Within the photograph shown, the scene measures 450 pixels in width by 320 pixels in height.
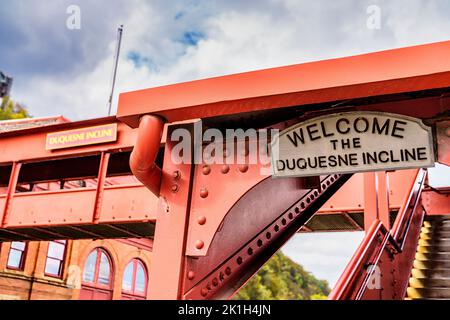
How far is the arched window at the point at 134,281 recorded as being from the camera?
24359mm

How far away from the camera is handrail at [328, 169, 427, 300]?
380cm

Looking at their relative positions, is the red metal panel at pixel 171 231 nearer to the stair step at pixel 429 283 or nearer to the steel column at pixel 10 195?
the stair step at pixel 429 283

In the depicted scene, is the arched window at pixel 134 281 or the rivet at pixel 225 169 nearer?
the rivet at pixel 225 169

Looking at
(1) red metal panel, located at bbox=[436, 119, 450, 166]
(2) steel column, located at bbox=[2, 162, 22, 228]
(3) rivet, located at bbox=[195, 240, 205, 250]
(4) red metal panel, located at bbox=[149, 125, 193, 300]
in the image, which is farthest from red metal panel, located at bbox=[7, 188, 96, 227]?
(1) red metal panel, located at bbox=[436, 119, 450, 166]

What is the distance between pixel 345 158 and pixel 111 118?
924cm

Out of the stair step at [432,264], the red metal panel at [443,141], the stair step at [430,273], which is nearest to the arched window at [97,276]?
the stair step at [432,264]

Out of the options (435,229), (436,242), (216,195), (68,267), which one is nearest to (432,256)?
(436,242)

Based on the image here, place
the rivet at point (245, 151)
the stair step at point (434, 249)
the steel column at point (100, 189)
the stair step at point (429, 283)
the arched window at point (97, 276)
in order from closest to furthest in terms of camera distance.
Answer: the rivet at point (245, 151) → the stair step at point (429, 283) → the stair step at point (434, 249) → the steel column at point (100, 189) → the arched window at point (97, 276)

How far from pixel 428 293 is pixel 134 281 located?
804 inches

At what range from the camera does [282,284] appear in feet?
159

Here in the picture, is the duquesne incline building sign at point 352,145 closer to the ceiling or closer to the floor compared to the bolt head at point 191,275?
closer to the ceiling

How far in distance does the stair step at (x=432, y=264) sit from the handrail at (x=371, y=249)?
0.74m

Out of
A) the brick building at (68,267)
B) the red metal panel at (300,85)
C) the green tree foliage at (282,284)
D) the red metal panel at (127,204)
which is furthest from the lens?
the green tree foliage at (282,284)
